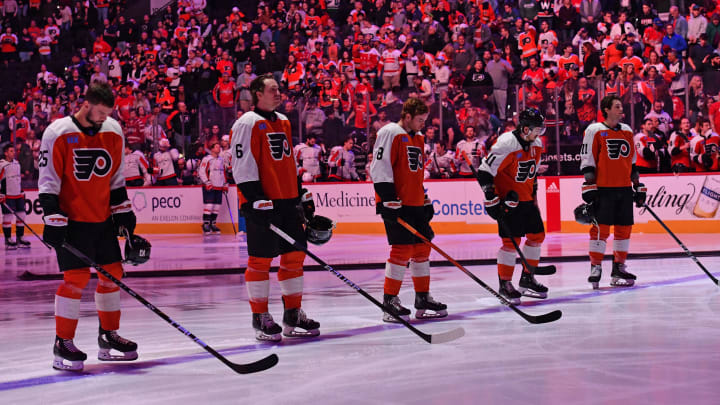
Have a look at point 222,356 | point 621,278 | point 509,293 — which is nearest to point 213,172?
point 621,278

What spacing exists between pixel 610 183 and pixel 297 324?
3.30 metres

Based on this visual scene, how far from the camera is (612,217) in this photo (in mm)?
7332

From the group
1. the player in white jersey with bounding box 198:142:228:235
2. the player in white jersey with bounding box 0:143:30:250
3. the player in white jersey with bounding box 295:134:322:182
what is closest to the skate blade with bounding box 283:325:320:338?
the player in white jersey with bounding box 0:143:30:250

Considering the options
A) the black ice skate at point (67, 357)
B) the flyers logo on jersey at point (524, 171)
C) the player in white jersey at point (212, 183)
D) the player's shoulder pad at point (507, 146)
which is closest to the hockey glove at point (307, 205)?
the black ice skate at point (67, 357)

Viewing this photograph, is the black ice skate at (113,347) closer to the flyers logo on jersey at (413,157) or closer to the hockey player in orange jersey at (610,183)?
the flyers logo on jersey at (413,157)

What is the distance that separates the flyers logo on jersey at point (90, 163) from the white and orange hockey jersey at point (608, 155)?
4157 millimetres

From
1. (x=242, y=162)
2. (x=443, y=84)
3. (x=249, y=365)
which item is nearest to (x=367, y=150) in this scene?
(x=443, y=84)

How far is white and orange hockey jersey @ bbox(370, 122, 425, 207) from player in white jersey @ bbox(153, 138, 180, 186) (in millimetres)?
10726

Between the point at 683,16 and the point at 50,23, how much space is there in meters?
15.0

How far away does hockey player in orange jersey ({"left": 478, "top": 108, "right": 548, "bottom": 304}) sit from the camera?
21.5ft

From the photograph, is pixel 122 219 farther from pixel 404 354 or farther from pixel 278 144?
pixel 404 354

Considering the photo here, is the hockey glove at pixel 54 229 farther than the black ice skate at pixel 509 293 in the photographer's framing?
No

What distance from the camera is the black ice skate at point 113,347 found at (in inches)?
183

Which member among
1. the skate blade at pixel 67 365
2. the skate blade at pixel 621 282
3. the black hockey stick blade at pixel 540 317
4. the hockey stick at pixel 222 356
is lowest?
the skate blade at pixel 621 282
